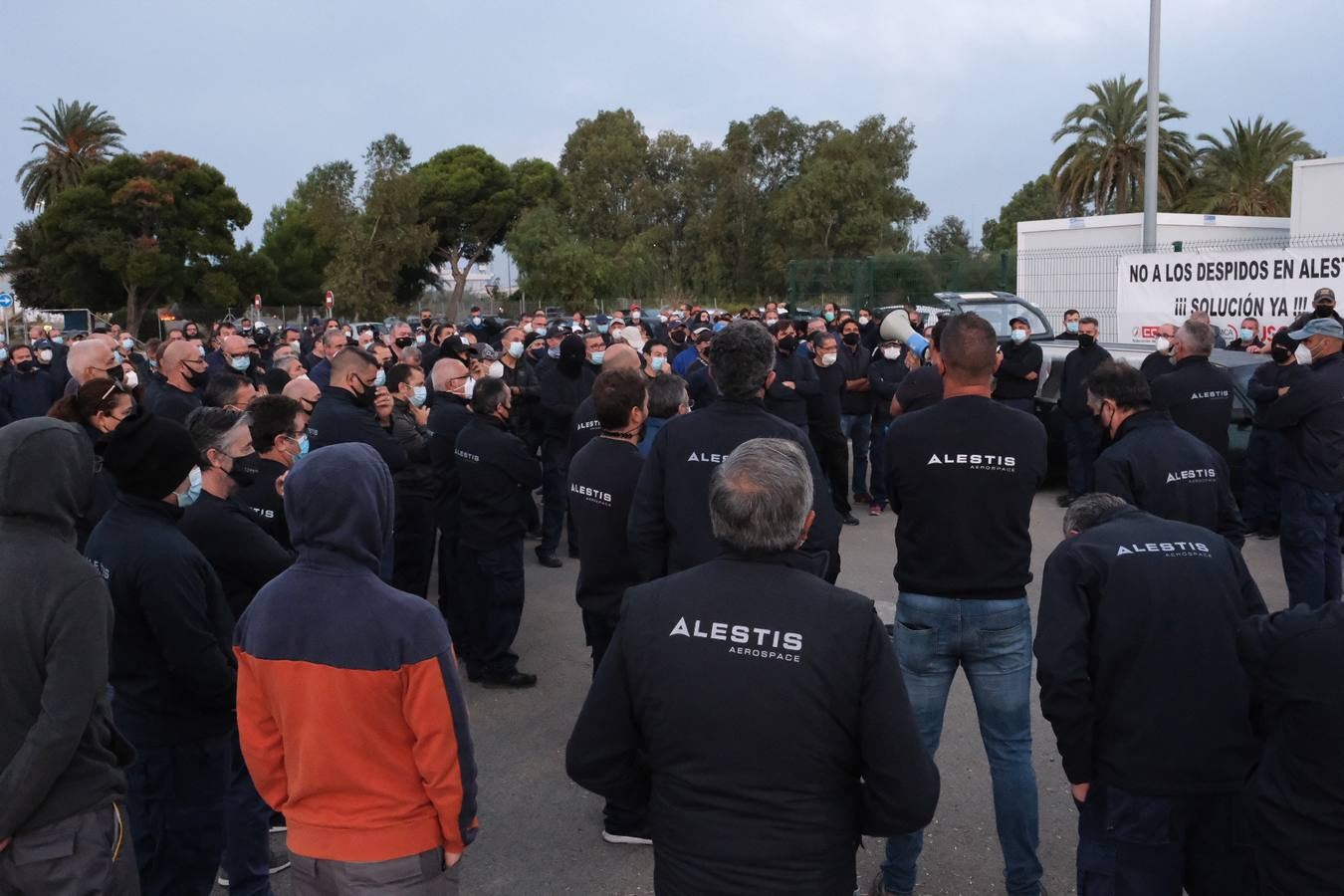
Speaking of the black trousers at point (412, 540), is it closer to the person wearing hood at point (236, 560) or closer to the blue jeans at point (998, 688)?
the person wearing hood at point (236, 560)

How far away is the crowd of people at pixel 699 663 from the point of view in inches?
94.5

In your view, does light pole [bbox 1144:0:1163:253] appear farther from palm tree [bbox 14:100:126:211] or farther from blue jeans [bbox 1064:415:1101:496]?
palm tree [bbox 14:100:126:211]

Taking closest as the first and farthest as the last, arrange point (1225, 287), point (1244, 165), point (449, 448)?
point (449, 448) < point (1225, 287) < point (1244, 165)

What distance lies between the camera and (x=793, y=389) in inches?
399

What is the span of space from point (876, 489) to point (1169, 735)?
8488 millimetres

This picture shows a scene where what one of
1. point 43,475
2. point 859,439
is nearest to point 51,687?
point 43,475

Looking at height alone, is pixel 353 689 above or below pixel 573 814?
above

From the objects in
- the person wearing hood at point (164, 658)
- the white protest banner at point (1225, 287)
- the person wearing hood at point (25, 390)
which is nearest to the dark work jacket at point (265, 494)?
the person wearing hood at point (164, 658)

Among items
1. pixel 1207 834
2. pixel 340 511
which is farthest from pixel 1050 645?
pixel 340 511

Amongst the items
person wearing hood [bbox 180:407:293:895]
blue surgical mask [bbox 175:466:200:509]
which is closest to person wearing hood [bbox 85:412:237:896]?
person wearing hood [bbox 180:407:293:895]

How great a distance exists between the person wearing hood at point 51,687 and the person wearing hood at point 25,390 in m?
11.2

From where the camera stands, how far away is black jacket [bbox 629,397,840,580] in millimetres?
4059

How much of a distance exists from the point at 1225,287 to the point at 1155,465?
12541 mm

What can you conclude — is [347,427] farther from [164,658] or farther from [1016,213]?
[1016,213]
